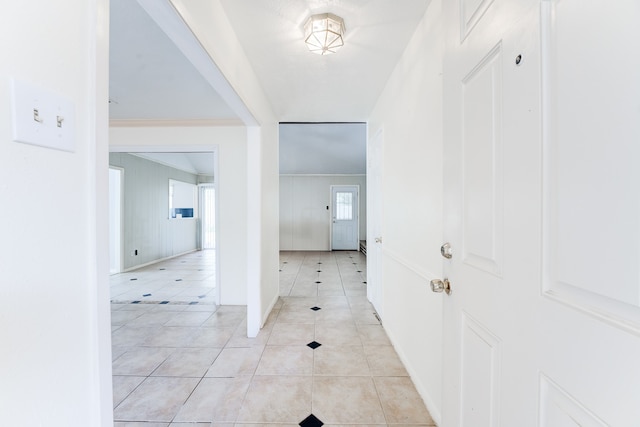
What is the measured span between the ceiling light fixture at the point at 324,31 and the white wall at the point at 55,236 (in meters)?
1.22

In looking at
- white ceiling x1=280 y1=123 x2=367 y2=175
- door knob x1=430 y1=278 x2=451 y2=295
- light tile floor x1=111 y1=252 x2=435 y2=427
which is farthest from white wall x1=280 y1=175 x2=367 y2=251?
door knob x1=430 y1=278 x2=451 y2=295

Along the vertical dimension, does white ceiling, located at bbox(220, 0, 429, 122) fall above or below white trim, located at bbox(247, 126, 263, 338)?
above

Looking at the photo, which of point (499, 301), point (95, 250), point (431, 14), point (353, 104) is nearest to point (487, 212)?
point (499, 301)

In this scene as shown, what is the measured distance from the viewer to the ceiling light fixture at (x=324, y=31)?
154 centimetres

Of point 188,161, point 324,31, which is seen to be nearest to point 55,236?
point 324,31

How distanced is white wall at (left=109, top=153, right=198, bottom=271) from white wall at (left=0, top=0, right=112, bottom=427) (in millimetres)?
5058

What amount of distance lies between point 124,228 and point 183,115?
9.56 feet

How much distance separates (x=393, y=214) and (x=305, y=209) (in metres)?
5.41

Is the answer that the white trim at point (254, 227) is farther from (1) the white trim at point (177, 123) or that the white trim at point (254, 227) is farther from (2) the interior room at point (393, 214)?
(1) the white trim at point (177, 123)

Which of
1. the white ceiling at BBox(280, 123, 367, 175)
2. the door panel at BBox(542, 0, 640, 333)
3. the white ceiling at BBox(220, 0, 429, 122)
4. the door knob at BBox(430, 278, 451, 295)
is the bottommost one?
the door knob at BBox(430, 278, 451, 295)

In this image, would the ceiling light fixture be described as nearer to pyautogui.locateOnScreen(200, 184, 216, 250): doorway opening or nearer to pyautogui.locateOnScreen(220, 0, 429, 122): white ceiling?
pyautogui.locateOnScreen(220, 0, 429, 122): white ceiling

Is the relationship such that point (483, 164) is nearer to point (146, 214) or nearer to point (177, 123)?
point (177, 123)

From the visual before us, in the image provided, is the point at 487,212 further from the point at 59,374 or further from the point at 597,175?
the point at 59,374

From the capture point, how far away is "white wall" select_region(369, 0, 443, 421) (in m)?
1.43
